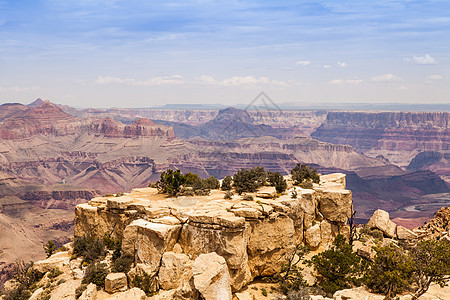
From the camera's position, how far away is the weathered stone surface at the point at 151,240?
85.3ft

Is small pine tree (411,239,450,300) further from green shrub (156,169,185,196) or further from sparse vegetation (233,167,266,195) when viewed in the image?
green shrub (156,169,185,196)

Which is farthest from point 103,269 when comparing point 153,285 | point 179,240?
point 179,240

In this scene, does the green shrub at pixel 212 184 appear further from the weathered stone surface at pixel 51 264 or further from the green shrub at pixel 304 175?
the weathered stone surface at pixel 51 264

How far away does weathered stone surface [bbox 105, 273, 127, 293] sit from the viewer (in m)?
25.5

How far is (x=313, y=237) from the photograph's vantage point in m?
32.4

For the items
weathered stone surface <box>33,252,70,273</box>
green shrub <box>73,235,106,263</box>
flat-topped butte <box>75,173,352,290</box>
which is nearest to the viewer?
flat-topped butte <box>75,173,352,290</box>

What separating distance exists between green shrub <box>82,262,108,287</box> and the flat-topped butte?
231cm

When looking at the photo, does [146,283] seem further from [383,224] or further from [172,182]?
[383,224]

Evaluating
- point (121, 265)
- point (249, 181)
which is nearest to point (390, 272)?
point (249, 181)

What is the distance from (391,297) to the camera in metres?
23.5

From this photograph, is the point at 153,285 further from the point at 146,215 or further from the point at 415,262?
the point at 415,262

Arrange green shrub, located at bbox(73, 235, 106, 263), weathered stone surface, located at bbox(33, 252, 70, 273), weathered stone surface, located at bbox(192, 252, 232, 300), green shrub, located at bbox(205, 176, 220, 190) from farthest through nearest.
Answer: green shrub, located at bbox(205, 176, 220, 190) → green shrub, located at bbox(73, 235, 106, 263) → weathered stone surface, located at bbox(33, 252, 70, 273) → weathered stone surface, located at bbox(192, 252, 232, 300)

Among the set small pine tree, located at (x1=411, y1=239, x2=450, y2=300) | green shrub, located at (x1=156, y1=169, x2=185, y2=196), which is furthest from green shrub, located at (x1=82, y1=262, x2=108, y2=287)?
small pine tree, located at (x1=411, y1=239, x2=450, y2=300)

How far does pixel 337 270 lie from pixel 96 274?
20.6 m
